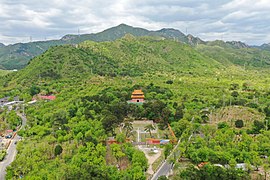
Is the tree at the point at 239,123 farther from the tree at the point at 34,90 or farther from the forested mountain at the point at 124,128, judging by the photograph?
the tree at the point at 34,90

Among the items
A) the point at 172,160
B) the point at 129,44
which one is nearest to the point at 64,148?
the point at 172,160

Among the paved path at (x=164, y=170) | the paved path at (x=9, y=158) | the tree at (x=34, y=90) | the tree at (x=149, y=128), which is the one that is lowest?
the paved path at (x=9, y=158)

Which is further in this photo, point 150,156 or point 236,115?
point 236,115

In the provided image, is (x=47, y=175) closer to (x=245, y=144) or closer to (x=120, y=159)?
(x=120, y=159)

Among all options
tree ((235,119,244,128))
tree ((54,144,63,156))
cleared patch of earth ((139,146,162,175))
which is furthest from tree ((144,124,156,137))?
tree ((235,119,244,128))

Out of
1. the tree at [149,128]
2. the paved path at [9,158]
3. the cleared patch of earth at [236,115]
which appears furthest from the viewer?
the cleared patch of earth at [236,115]

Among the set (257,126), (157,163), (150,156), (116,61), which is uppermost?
(116,61)

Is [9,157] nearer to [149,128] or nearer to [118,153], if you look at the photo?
[118,153]

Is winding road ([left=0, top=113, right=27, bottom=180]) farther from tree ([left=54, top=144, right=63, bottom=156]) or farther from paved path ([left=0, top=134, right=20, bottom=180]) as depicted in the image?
tree ([left=54, top=144, right=63, bottom=156])

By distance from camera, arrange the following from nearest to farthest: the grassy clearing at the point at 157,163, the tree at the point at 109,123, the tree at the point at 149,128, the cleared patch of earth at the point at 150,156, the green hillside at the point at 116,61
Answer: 1. the cleared patch of earth at the point at 150,156
2. the grassy clearing at the point at 157,163
3. the tree at the point at 109,123
4. the tree at the point at 149,128
5. the green hillside at the point at 116,61

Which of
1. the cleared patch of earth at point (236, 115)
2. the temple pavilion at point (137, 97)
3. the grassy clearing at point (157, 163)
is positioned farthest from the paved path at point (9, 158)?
the cleared patch of earth at point (236, 115)

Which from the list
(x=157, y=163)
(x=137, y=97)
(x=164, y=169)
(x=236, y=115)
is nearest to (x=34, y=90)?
(x=137, y=97)
